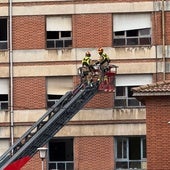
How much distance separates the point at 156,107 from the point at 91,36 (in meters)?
16.0

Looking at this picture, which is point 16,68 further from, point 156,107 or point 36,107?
point 156,107

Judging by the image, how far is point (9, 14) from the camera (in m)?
46.4

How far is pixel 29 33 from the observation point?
151 ft

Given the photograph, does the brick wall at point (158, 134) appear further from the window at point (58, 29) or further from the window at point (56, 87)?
the window at point (58, 29)

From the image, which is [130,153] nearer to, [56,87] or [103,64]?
[56,87]

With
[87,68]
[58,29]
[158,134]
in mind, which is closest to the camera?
[158,134]

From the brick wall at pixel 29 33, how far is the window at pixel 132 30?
3913mm

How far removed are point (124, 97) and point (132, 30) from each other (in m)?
3.59

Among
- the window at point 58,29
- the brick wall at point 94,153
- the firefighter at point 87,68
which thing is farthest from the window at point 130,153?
the window at point 58,29

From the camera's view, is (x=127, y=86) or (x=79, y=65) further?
(x=127, y=86)

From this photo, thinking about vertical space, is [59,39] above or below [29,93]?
above

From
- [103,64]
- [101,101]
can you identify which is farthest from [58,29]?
[103,64]

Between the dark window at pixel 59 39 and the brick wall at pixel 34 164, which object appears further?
the dark window at pixel 59 39

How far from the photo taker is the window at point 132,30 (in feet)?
150
